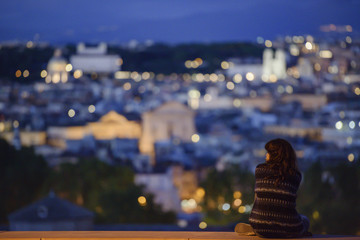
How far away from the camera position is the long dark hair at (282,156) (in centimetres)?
184

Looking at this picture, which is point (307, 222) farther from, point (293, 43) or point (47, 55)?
point (293, 43)

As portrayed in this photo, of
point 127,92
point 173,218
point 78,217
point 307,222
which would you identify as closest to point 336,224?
point 173,218

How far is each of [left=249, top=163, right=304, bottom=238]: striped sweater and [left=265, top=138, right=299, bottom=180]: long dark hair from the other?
1 centimetres

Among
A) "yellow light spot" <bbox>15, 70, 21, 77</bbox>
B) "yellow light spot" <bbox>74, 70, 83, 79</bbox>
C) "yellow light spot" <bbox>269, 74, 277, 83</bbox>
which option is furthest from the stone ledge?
"yellow light spot" <bbox>269, 74, 277, 83</bbox>

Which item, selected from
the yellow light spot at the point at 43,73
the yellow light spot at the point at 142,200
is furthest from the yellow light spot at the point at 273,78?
the yellow light spot at the point at 142,200

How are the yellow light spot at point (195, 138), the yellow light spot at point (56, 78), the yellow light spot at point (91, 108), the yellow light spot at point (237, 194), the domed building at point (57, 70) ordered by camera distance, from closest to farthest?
the yellow light spot at point (237, 194) < the yellow light spot at point (195, 138) < the yellow light spot at point (91, 108) < the domed building at point (57, 70) < the yellow light spot at point (56, 78)

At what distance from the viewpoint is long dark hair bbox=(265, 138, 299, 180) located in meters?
1.84

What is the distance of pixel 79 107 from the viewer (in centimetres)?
3050

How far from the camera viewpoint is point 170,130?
26344mm

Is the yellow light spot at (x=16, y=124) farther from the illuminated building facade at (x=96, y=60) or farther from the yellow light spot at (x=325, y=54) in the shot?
the yellow light spot at (x=325, y=54)

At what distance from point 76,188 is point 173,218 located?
301 cm

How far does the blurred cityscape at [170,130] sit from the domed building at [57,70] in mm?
80

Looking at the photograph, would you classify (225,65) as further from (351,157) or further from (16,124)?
(351,157)

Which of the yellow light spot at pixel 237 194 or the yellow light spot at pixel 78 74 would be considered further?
the yellow light spot at pixel 78 74
